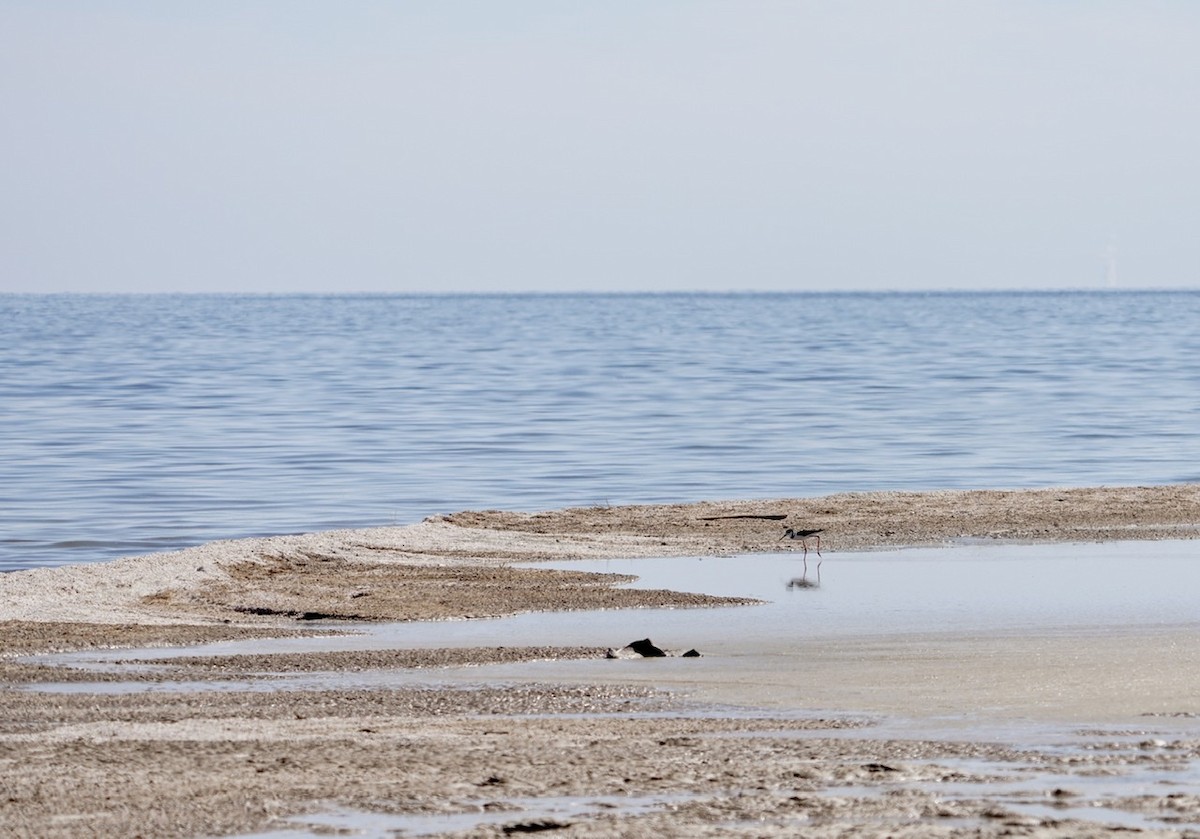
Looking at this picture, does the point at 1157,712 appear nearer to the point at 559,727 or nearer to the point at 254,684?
the point at 559,727

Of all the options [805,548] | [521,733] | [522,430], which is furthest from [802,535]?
[522,430]

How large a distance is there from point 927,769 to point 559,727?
69.6 inches

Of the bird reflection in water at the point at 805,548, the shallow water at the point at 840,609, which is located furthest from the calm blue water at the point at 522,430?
the shallow water at the point at 840,609

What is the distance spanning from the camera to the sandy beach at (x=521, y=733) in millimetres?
6570

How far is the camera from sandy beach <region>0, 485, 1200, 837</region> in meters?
6.57

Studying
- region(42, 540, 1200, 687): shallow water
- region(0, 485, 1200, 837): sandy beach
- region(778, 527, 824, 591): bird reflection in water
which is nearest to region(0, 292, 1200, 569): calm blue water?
region(778, 527, 824, 591): bird reflection in water

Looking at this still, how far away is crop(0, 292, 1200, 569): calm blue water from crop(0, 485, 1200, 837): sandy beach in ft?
20.1

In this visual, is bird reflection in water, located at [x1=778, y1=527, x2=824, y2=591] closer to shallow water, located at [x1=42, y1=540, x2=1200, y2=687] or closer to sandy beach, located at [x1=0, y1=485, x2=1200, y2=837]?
shallow water, located at [x1=42, y1=540, x2=1200, y2=687]

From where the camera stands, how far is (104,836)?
6.36 meters

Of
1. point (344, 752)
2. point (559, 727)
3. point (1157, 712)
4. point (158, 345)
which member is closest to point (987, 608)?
point (1157, 712)

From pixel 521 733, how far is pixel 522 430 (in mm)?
25001

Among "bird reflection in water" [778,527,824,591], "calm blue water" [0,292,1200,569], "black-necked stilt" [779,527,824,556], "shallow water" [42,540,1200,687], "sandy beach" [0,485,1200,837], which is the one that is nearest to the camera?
"sandy beach" [0,485,1200,837]

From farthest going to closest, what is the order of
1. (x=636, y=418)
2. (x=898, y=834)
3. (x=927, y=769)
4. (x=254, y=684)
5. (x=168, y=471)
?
(x=636, y=418) → (x=168, y=471) → (x=254, y=684) → (x=927, y=769) → (x=898, y=834)

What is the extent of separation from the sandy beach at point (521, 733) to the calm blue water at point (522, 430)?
20.1ft
